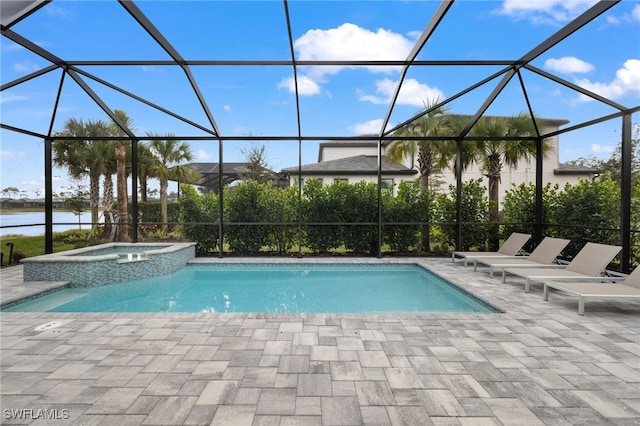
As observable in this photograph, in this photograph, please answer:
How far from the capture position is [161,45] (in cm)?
569

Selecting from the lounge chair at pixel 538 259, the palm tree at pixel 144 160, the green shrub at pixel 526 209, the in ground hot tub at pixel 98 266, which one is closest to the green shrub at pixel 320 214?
the in ground hot tub at pixel 98 266

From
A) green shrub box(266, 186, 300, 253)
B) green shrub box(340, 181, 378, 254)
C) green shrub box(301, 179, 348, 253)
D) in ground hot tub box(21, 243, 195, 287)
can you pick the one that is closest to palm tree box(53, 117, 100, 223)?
in ground hot tub box(21, 243, 195, 287)

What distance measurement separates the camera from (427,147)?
11.0 m

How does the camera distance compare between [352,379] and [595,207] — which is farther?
[595,207]

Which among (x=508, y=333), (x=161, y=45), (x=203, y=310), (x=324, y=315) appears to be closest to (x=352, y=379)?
(x=324, y=315)

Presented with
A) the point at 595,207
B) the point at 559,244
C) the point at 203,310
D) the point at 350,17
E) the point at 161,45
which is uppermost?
the point at 350,17

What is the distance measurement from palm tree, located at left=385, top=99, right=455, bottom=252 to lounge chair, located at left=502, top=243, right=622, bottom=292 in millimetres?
3737

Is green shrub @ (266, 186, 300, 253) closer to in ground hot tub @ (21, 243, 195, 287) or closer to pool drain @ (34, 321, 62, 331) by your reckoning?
in ground hot tub @ (21, 243, 195, 287)

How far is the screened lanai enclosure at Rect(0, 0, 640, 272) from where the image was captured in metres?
6.22

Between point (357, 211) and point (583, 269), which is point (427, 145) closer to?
point (357, 211)

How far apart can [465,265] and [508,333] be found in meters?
4.27

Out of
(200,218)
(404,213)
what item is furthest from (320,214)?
(200,218)

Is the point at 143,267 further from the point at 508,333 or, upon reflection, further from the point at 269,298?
the point at 508,333

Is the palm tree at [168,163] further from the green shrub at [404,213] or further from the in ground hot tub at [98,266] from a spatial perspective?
the green shrub at [404,213]
